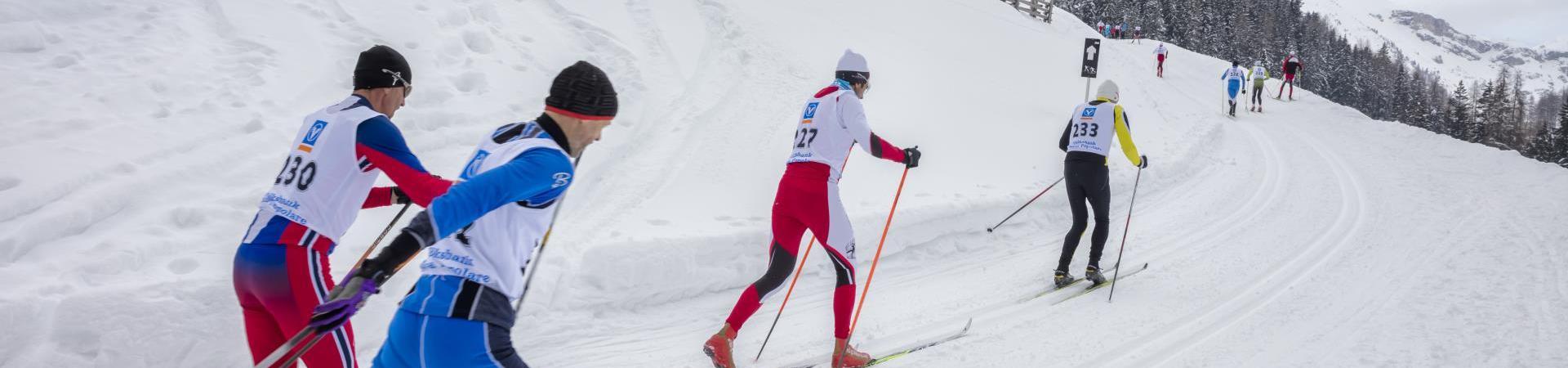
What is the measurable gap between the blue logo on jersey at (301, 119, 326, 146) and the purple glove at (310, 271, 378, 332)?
890 millimetres

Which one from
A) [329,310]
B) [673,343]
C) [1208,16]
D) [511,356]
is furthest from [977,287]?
[1208,16]

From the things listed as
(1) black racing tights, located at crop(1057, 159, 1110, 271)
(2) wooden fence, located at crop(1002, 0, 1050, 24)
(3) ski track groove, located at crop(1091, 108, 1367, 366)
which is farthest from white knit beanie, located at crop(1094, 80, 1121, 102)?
(2) wooden fence, located at crop(1002, 0, 1050, 24)

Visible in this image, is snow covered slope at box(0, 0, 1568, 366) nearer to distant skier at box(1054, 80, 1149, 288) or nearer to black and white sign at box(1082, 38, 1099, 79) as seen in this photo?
distant skier at box(1054, 80, 1149, 288)

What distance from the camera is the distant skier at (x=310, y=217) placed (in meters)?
2.33

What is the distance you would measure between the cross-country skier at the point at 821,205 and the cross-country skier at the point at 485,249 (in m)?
1.91

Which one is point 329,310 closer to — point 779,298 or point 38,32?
point 779,298

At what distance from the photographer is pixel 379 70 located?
99.7 inches

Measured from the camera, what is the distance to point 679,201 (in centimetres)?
681

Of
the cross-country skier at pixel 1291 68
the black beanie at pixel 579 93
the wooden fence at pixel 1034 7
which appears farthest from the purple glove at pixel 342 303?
Answer: the wooden fence at pixel 1034 7

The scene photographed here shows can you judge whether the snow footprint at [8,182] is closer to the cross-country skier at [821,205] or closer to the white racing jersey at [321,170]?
the white racing jersey at [321,170]

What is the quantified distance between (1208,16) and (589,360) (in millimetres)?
72096

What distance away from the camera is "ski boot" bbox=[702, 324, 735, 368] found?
3.72 m

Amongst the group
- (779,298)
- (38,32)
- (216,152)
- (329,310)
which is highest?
(38,32)

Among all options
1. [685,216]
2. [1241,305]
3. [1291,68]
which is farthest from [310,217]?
[1291,68]
